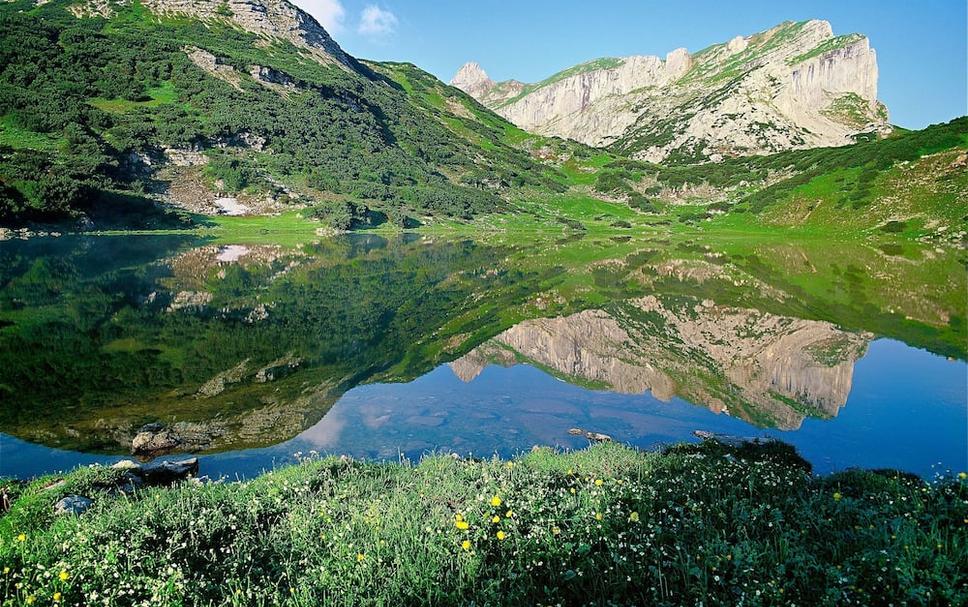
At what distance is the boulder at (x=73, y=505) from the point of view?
875 cm

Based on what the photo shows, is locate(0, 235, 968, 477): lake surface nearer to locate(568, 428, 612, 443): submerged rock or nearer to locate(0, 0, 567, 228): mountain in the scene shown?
locate(568, 428, 612, 443): submerged rock

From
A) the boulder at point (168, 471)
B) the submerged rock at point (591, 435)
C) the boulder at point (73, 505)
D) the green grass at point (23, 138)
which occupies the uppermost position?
the green grass at point (23, 138)

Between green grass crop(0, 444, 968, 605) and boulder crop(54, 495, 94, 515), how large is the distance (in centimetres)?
16

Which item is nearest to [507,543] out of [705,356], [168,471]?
[168,471]

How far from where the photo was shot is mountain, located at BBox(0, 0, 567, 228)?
101 m

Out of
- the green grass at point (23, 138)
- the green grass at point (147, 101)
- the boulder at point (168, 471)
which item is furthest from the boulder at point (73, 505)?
the green grass at point (147, 101)

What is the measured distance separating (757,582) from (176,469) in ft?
41.9

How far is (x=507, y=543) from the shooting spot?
7184mm

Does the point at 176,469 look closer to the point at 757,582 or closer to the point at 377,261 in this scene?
the point at 757,582

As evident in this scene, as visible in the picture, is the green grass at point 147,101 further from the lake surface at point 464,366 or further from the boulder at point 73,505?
the boulder at point 73,505

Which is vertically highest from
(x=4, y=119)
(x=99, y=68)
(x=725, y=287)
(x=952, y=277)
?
(x=99, y=68)

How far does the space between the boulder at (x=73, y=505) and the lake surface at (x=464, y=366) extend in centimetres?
382

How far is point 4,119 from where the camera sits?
10581 centimetres

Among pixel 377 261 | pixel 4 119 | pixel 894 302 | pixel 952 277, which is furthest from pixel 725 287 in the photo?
pixel 4 119
